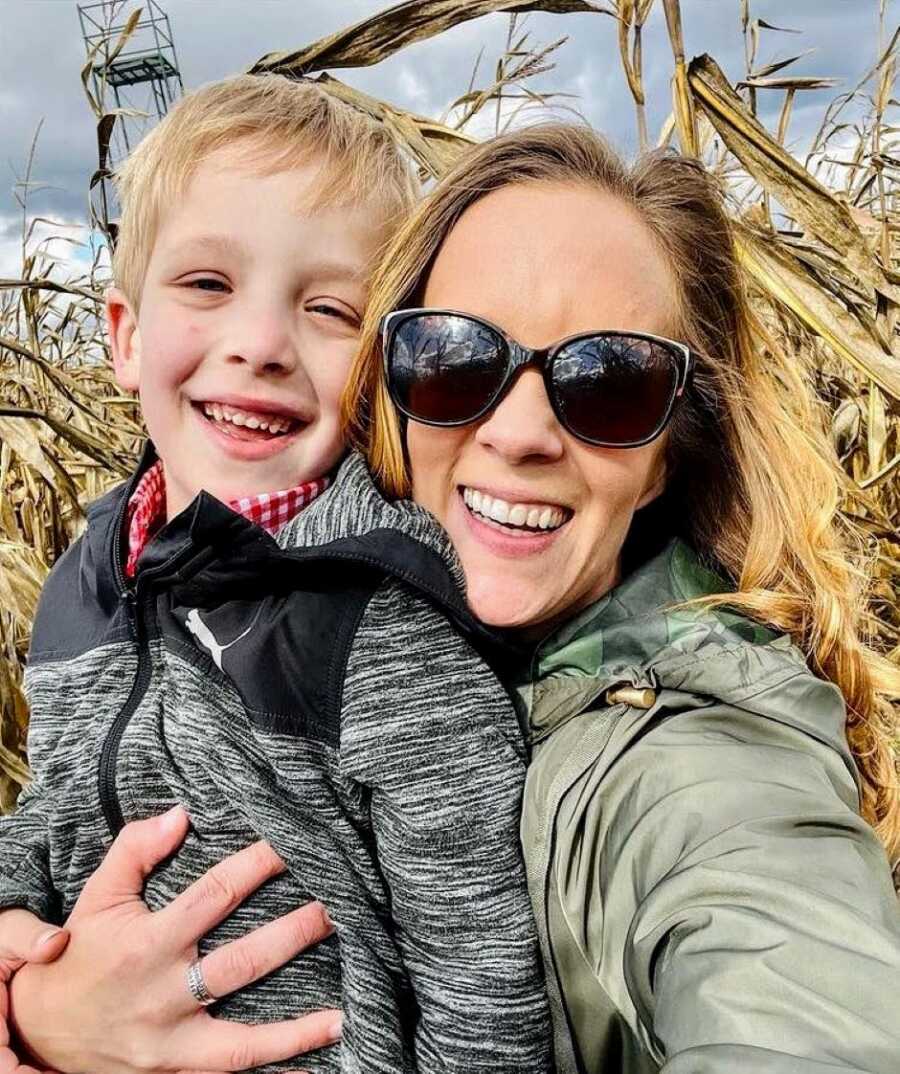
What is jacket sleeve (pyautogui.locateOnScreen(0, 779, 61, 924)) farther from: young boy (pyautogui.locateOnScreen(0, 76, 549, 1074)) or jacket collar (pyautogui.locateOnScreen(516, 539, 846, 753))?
jacket collar (pyautogui.locateOnScreen(516, 539, 846, 753))

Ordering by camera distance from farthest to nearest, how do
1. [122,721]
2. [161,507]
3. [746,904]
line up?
1. [161,507]
2. [122,721]
3. [746,904]

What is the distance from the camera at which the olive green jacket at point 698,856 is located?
2.38ft

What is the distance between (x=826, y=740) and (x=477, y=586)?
0.44 metres

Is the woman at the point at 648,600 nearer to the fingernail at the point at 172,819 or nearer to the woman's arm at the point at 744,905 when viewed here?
the woman's arm at the point at 744,905

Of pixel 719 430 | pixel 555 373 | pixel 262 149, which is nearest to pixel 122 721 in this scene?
pixel 555 373

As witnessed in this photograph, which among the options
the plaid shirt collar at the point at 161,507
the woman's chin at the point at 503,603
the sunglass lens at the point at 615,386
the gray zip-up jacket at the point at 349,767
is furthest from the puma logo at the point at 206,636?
the sunglass lens at the point at 615,386

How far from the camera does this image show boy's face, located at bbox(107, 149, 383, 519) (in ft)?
4.39

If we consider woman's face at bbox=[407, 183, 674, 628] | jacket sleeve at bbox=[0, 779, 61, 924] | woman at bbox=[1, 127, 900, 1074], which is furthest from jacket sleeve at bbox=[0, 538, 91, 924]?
woman's face at bbox=[407, 183, 674, 628]

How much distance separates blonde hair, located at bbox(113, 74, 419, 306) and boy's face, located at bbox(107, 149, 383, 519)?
0.03 meters

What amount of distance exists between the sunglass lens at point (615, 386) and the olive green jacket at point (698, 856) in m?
0.20

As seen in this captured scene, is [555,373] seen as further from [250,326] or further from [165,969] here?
[165,969]

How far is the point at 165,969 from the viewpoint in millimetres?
1216

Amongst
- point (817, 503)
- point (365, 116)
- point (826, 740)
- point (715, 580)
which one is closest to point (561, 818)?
point (826, 740)

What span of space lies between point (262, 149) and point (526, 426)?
2.05 ft
